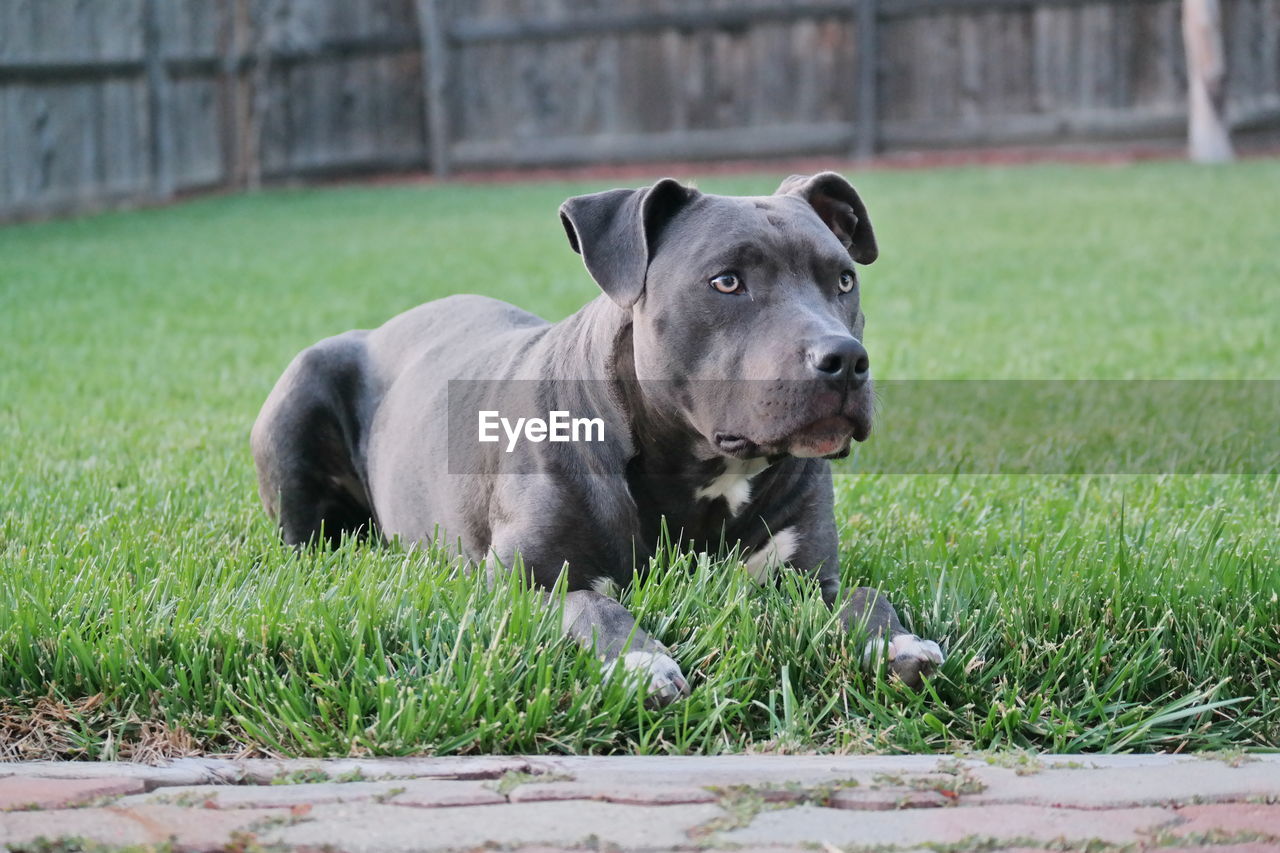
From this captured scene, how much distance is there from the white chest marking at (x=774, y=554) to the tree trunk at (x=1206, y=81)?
1590cm

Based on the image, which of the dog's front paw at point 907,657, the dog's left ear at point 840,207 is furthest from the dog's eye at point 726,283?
the dog's front paw at point 907,657

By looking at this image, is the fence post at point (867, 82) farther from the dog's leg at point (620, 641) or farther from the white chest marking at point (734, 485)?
the dog's leg at point (620, 641)

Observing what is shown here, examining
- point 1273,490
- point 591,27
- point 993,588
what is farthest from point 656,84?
point 993,588

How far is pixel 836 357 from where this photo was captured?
3.47m

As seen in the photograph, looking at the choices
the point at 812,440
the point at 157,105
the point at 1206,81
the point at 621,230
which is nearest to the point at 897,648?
the point at 812,440

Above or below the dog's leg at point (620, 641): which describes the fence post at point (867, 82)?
above

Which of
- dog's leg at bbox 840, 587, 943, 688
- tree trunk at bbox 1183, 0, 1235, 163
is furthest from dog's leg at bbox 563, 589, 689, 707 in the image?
tree trunk at bbox 1183, 0, 1235, 163

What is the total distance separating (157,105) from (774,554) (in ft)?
48.9

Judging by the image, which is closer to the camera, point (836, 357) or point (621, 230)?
point (836, 357)

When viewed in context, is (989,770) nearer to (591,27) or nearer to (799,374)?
(799,374)

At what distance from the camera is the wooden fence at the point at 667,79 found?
19.2 meters

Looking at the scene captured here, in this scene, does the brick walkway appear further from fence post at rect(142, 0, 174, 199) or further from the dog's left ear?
fence post at rect(142, 0, 174, 199)

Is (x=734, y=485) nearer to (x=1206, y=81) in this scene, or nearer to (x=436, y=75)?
(x=1206, y=81)

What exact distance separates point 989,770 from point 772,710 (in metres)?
0.54
